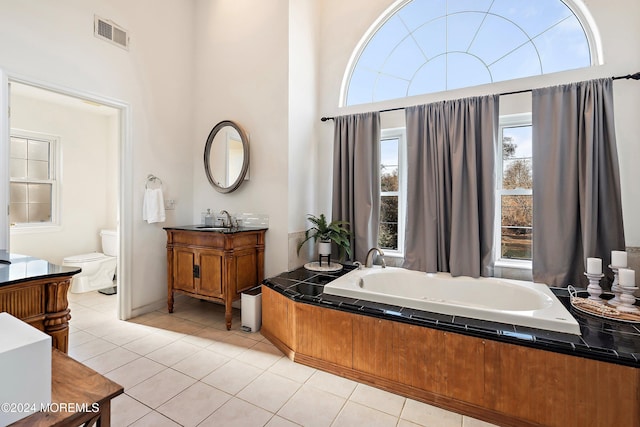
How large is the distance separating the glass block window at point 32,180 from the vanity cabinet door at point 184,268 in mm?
2451

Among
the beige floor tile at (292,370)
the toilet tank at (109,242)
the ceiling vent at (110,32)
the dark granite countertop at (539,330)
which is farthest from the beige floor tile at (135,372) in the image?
the ceiling vent at (110,32)

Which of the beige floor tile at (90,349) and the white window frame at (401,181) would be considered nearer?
the beige floor tile at (90,349)

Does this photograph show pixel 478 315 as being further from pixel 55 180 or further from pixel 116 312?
pixel 55 180

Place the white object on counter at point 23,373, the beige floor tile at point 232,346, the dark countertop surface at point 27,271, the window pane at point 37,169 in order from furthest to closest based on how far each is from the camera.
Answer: the window pane at point 37,169 → the beige floor tile at point 232,346 → the dark countertop surface at point 27,271 → the white object on counter at point 23,373

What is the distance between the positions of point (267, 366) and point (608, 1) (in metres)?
3.73

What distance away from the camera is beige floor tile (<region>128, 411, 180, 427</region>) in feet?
5.14

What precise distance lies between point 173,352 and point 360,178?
2.23m

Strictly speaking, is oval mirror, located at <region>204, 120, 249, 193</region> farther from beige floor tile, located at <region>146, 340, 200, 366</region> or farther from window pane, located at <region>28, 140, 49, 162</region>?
window pane, located at <region>28, 140, 49, 162</region>

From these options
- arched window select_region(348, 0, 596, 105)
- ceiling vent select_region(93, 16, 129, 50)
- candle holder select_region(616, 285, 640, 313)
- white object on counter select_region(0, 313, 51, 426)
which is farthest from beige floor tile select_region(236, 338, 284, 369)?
ceiling vent select_region(93, 16, 129, 50)

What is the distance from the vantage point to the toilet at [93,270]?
374 centimetres

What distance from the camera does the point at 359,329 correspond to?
196 centimetres

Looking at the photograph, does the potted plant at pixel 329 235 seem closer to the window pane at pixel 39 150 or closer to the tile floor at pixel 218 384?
the tile floor at pixel 218 384

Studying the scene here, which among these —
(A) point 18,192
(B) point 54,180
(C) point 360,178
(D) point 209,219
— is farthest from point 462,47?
(A) point 18,192

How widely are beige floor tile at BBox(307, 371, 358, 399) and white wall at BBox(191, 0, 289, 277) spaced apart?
46.2 inches
